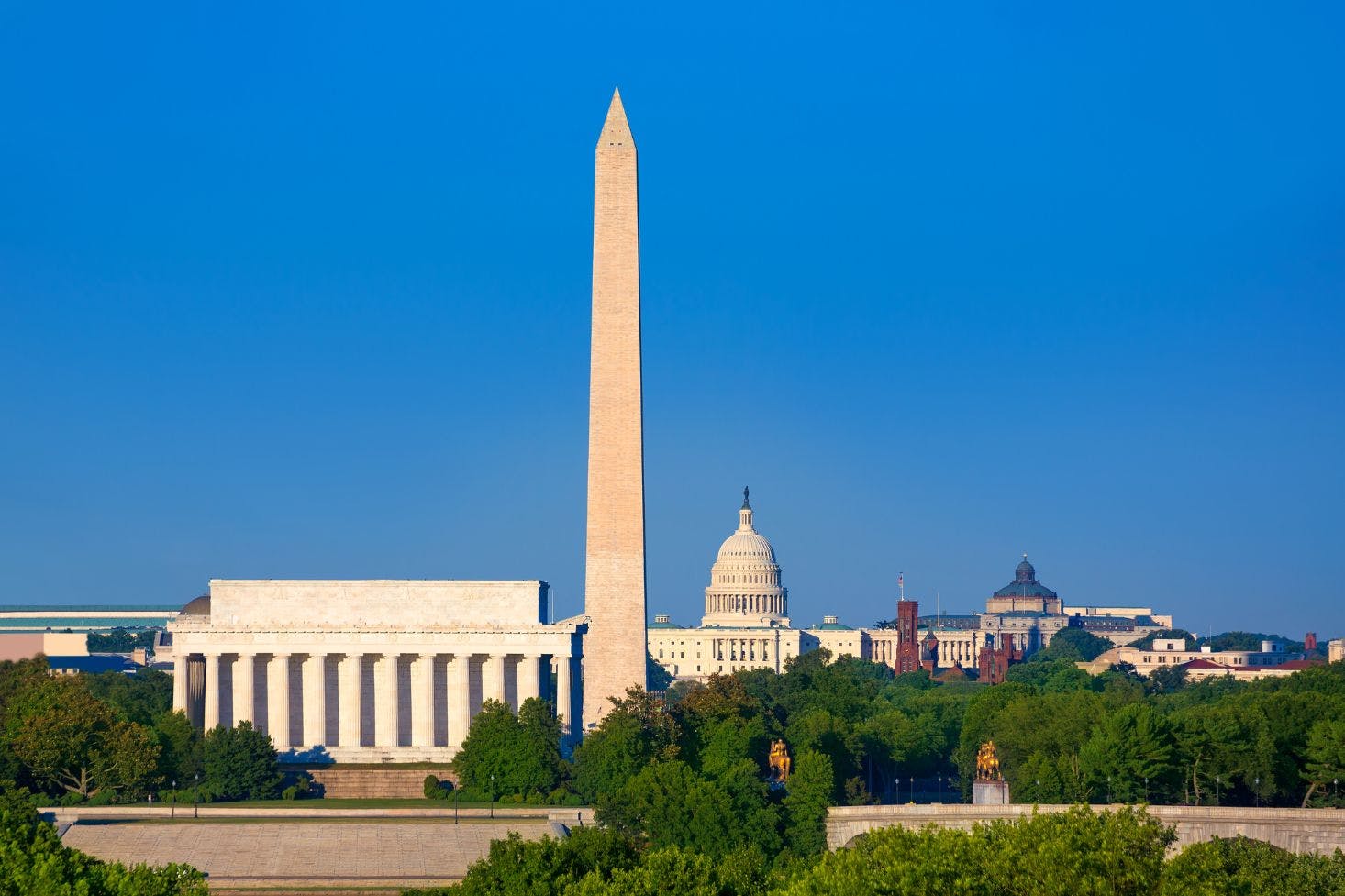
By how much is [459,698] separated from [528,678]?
334 centimetres

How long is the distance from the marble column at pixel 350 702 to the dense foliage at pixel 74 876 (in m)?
52.5

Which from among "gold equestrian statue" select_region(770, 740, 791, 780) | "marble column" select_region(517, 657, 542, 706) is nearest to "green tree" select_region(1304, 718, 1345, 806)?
"gold equestrian statue" select_region(770, 740, 791, 780)

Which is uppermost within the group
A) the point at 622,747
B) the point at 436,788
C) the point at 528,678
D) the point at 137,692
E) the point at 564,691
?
the point at 528,678

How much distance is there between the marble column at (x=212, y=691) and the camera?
124 meters

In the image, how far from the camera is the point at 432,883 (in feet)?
271

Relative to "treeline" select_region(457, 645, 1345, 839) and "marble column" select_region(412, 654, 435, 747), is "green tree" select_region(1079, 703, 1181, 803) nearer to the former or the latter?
"treeline" select_region(457, 645, 1345, 839)

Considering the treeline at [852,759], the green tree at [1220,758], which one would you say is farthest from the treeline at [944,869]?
the green tree at [1220,758]

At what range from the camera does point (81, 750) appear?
101 m

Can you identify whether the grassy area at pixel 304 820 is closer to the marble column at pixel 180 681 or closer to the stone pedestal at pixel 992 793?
the stone pedestal at pixel 992 793

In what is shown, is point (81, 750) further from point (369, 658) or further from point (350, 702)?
point (369, 658)

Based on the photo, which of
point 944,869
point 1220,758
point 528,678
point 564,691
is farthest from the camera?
point 528,678

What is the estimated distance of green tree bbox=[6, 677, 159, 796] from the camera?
99.9 m

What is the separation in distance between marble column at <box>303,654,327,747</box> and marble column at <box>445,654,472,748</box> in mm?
5732

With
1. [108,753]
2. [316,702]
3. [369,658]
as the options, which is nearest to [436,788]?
[108,753]
